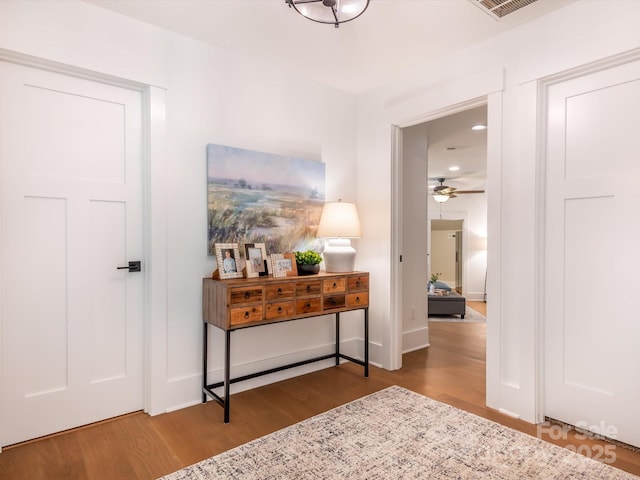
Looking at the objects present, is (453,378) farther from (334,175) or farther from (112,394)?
(112,394)

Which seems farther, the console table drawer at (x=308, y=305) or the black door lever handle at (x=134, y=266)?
the console table drawer at (x=308, y=305)

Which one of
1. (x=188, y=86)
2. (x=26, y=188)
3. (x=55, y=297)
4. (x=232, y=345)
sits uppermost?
(x=188, y=86)

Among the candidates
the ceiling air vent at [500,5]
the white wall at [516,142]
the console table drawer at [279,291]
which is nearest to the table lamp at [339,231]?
the console table drawer at [279,291]

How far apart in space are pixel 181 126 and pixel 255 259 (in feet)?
3.45

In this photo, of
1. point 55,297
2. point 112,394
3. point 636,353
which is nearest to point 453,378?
point 636,353

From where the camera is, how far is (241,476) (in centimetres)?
185

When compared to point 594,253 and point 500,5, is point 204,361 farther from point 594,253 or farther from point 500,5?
point 500,5

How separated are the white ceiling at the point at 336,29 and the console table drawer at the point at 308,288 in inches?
68.1

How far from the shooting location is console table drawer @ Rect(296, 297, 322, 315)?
2.76 metres

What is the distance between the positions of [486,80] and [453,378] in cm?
235

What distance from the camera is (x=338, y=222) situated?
10.2 ft

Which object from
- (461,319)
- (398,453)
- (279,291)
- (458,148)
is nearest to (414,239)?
(458,148)

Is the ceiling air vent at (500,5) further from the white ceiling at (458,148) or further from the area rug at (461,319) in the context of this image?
the area rug at (461,319)

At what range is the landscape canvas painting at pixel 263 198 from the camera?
9.01 feet
